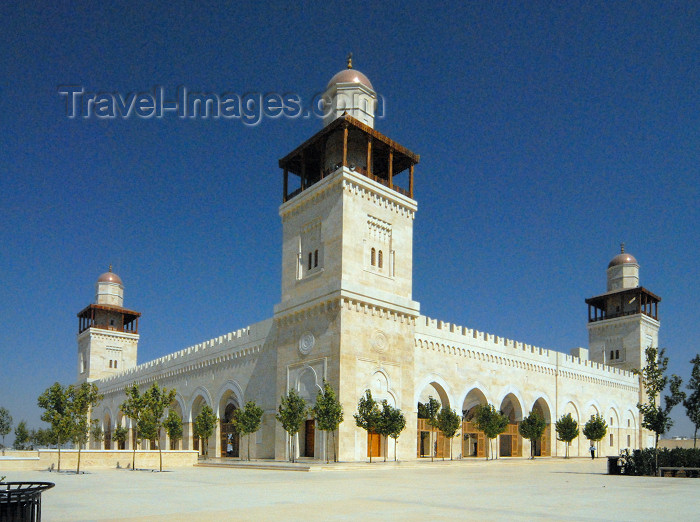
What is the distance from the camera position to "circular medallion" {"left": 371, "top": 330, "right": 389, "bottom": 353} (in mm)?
30023

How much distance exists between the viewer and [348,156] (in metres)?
33.1

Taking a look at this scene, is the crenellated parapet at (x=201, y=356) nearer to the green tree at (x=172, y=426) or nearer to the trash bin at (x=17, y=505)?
the green tree at (x=172, y=426)

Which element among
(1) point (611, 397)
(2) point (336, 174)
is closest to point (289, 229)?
(2) point (336, 174)

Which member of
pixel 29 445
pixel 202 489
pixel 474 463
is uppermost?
pixel 202 489

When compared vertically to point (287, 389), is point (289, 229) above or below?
above

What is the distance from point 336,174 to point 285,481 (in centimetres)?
1633

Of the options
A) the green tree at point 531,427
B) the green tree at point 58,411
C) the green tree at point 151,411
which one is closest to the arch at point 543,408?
the green tree at point 531,427

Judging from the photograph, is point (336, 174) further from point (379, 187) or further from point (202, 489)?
point (202, 489)

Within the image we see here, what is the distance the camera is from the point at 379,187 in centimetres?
3197

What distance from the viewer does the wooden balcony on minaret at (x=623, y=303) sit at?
52.9m

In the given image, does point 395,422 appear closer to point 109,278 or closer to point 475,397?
point 475,397

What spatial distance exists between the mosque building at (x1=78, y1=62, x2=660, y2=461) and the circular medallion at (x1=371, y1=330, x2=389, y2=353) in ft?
0.16

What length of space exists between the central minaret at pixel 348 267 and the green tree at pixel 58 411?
32.6 feet

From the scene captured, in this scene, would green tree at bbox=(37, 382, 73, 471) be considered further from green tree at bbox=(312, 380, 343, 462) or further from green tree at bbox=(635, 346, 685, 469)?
green tree at bbox=(635, 346, 685, 469)
